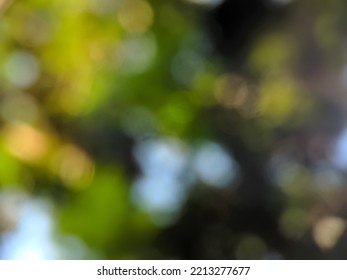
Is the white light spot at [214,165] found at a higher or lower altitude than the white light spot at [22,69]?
lower

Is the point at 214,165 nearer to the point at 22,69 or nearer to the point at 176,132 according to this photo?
the point at 176,132

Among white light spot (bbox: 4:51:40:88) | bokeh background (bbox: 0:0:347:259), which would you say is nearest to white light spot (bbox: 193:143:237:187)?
A: bokeh background (bbox: 0:0:347:259)

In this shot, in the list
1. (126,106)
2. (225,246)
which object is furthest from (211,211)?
(126,106)

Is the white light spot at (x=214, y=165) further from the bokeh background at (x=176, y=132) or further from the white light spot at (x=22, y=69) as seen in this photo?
the white light spot at (x=22, y=69)

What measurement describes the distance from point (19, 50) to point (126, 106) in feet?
0.44

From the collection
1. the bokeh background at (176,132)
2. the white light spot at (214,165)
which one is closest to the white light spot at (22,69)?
the bokeh background at (176,132)

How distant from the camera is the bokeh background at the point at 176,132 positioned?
82 cm

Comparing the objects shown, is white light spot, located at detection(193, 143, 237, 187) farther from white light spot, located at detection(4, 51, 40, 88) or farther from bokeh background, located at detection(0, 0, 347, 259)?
white light spot, located at detection(4, 51, 40, 88)

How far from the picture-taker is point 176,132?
2.71 ft

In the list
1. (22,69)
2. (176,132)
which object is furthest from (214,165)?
(22,69)

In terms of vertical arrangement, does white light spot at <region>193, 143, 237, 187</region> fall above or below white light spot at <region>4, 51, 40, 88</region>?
below

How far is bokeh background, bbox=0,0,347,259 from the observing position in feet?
2.70

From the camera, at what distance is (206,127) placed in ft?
2.71

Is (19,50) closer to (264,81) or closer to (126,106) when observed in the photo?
(126,106)
